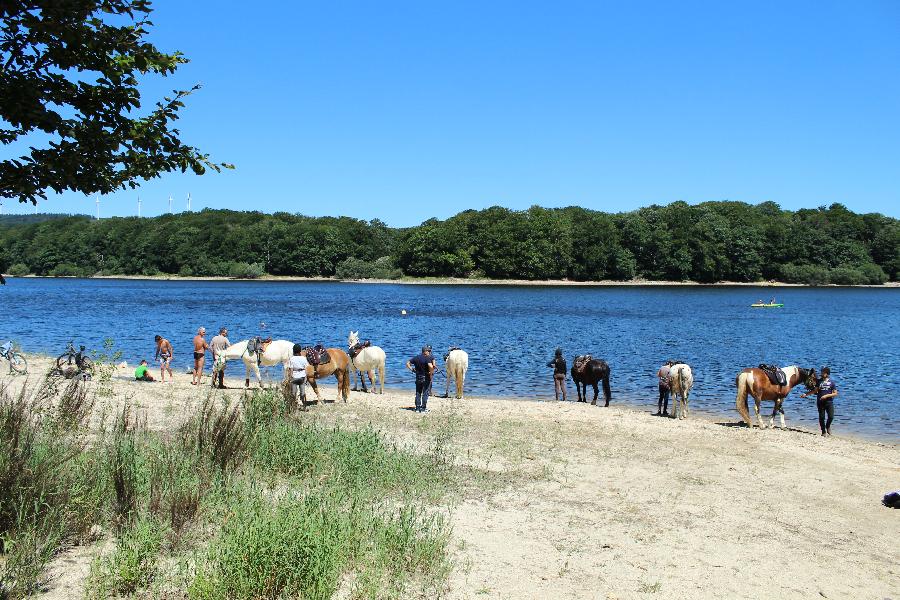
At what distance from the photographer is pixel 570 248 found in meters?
136

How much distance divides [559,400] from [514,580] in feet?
54.6

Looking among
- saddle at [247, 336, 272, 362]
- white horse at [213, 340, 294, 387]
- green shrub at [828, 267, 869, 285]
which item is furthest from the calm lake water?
green shrub at [828, 267, 869, 285]

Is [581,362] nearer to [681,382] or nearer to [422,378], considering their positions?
[681,382]

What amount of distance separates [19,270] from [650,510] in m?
183

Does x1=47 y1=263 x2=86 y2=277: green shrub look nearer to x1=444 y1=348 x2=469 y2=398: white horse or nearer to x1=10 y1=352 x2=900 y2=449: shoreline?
x1=10 y1=352 x2=900 y2=449: shoreline

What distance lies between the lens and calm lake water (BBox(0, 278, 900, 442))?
2589 centimetres

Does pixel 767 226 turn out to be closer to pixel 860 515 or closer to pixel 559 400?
pixel 559 400

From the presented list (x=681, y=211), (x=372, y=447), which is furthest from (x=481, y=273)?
(x=372, y=447)

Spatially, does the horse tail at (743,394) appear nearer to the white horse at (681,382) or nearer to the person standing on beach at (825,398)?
the white horse at (681,382)

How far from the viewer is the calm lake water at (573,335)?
84.9 feet

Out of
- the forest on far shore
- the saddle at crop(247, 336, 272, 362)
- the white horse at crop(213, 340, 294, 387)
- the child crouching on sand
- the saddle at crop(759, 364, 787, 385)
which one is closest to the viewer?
the saddle at crop(759, 364, 787, 385)

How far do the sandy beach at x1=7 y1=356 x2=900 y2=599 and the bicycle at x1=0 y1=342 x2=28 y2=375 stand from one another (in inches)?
88.9

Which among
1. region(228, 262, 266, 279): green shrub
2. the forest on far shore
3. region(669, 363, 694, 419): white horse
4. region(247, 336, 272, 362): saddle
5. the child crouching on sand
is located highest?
the forest on far shore

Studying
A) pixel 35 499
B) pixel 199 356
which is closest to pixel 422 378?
pixel 199 356
